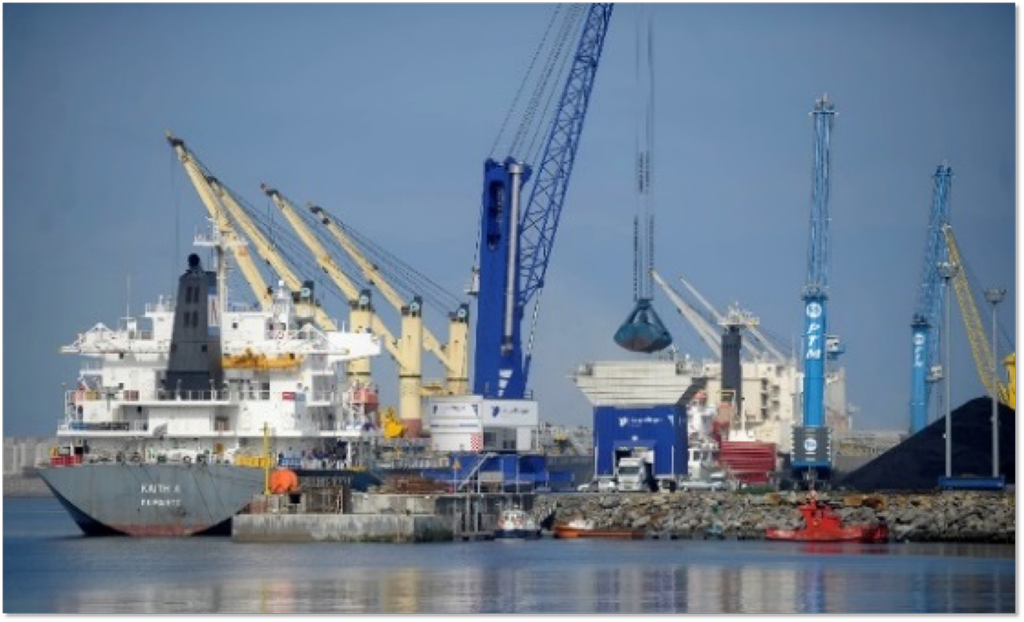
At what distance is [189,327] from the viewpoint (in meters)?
86.7

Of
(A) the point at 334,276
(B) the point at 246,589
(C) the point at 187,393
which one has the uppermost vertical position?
(A) the point at 334,276

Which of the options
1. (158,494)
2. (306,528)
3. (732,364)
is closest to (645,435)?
(732,364)

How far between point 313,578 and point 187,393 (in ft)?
69.8

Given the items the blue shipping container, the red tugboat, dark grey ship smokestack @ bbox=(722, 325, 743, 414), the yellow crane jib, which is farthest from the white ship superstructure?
dark grey ship smokestack @ bbox=(722, 325, 743, 414)

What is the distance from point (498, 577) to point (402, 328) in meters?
80.3

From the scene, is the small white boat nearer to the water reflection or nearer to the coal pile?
the water reflection

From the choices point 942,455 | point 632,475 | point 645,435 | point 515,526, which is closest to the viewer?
point 515,526

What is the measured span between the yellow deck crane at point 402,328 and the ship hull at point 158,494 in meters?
58.8

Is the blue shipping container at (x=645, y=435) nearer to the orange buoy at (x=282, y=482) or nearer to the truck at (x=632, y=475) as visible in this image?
the truck at (x=632, y=475)

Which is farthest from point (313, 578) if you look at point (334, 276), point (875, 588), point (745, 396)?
point (745, 396)

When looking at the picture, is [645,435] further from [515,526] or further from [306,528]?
[306,528]

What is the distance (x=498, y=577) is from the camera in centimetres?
6806

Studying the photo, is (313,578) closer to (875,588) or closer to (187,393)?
(875,588)

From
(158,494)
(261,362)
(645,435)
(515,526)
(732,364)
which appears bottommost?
(515,526)
